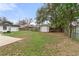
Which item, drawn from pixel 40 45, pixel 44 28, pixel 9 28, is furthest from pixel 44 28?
pixel 9 28

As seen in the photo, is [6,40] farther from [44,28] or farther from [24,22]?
[44,28]

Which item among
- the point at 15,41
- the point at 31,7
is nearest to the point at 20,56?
the point at 15,41

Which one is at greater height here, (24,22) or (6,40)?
(24,22)

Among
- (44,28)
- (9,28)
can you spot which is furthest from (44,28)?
(9,28)

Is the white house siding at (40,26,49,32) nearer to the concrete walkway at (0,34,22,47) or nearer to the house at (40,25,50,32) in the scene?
the house at (40,25,50,32)

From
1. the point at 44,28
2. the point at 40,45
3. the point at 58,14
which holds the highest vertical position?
the point at 58,14

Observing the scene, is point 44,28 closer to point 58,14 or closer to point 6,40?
point 58,14

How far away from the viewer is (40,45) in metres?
3.86

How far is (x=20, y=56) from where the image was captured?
3.83m

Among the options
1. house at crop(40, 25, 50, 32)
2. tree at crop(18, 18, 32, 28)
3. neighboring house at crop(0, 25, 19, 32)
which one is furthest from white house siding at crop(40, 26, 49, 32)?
neighboring house at crop(0, 25, 19, 32)

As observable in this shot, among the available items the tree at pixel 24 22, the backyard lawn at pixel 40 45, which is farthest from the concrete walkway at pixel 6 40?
the tree at pixel 24 22

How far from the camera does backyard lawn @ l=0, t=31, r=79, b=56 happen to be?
3.84 metres

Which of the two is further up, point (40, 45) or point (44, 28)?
point (44, 28)

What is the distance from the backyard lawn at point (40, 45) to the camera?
3842 millimetres
